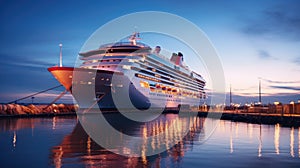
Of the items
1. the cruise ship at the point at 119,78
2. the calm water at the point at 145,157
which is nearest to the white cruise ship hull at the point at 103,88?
the cruise ship at the point at 119,78

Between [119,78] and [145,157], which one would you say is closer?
[145,157]

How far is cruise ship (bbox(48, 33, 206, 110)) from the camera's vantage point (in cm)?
4098

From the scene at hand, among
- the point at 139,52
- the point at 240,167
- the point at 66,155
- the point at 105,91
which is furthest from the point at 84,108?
the point at 240,167

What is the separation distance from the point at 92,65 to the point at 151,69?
470 inches

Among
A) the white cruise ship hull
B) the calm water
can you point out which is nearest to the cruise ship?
the white cruise ship hull

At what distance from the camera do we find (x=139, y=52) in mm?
51969

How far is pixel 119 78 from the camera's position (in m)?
43.0

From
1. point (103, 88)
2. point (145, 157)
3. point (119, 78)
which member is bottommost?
point (145, 157)

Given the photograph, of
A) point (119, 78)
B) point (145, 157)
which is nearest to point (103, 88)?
point (119, 78)

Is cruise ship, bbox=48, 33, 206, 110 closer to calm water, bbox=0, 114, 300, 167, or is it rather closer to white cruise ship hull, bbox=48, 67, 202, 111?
white cruise ship hull, bbox=48, 67, 202, 111

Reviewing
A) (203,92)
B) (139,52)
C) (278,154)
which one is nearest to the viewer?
(278,154)

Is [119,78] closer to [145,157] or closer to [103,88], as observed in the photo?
[103,88]

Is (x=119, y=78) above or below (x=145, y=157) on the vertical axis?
above

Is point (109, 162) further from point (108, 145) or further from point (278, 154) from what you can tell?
point (278, 154)
